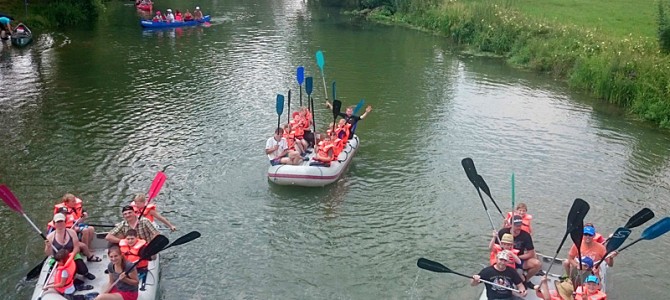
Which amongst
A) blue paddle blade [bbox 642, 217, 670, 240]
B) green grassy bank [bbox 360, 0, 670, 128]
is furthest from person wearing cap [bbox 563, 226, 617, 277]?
green grassy bank [bbox 360, 0, 670, 128]

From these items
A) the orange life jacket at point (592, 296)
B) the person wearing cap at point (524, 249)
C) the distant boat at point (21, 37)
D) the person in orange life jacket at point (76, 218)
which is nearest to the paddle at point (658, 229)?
the person wearing cap at point (524, 249)

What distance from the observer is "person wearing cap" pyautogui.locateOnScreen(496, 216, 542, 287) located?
8.95m

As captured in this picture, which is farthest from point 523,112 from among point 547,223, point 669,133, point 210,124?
point 210,124

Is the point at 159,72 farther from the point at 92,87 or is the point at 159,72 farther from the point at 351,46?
the point at 351,46

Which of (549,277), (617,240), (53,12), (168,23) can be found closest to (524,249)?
(549,277)

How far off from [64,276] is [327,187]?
6.13 meters

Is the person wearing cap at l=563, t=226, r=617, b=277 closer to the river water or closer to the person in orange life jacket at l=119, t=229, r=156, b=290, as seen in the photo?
the river water

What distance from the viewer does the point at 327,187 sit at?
42.5 feet

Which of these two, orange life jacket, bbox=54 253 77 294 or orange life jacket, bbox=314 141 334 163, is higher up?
orange life jacket, bbox=314 141 334 163

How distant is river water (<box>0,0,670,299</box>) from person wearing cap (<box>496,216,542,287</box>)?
0.96 m

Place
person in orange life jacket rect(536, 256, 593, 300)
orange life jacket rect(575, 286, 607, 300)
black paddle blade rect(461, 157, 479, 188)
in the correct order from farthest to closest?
black paddle blade rect(461, 157, 479, 188), person in orange life jacket rect(536, 256, 593, 300), orange life jacket rect(575, 286, 607, 300)

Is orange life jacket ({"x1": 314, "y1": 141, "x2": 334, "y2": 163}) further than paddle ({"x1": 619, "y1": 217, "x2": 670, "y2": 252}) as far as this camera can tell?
Yes

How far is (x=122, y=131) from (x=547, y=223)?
10793 mm

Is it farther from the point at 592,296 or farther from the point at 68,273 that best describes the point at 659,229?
the point at 68,273
